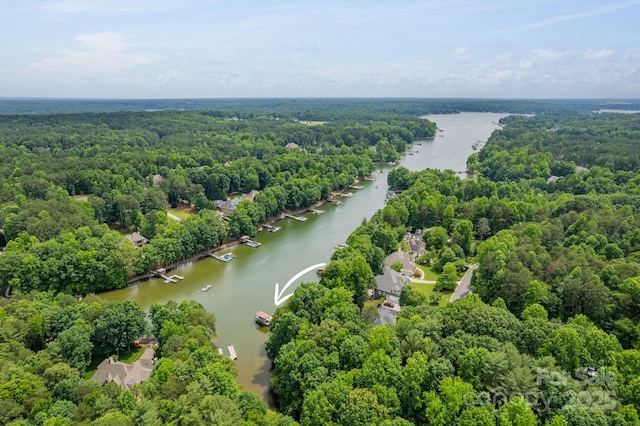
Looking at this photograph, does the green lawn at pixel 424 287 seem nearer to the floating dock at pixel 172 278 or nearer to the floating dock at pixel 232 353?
the floating dock at pixel 232 353

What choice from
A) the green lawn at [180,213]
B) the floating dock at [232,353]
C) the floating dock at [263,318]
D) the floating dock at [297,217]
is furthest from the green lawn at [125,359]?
the floating dock at [297,217]

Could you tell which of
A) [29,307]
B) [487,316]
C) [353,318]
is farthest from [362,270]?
[29,307]

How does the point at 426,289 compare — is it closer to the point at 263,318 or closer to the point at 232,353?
the point at 263,318

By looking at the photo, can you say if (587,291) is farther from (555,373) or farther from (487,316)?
(555,373)

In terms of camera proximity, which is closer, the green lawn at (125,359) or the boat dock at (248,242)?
the green lawn at (125,359)

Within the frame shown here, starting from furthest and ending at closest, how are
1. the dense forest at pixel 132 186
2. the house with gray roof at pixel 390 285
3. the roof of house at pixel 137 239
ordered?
1. the roof of house at pixel 137 239
2. the dense forest at pixel 132 186
3. the house with gray roof at pixel 390 285

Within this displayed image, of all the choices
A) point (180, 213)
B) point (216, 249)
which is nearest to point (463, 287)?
point (216, 249)
